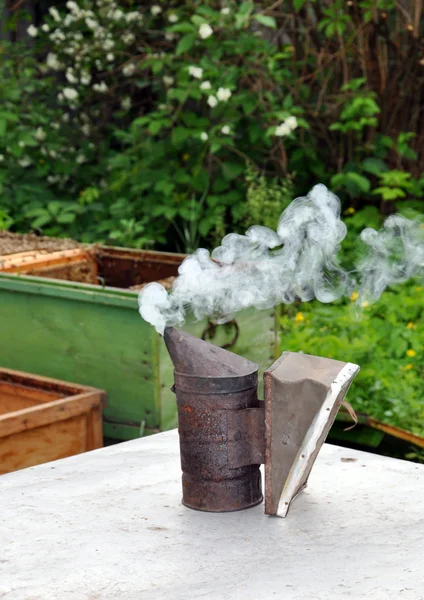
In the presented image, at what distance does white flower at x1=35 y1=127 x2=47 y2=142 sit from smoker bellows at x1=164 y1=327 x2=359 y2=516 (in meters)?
4.60

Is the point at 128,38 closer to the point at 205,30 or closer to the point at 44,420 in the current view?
the point at 205,30

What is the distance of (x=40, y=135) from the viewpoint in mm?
6477

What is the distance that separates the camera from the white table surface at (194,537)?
5.49ft

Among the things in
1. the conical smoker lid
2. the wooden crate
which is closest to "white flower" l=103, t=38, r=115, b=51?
the wooden crate

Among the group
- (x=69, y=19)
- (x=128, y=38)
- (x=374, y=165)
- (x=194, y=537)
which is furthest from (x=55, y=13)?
(x=194, y=537)

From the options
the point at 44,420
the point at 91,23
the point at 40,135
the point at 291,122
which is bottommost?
the point at 44,420

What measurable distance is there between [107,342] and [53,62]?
3.53m

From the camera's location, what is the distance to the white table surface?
5.49 ft

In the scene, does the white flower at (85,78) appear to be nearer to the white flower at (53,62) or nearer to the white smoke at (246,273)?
the white flower at (53,62)

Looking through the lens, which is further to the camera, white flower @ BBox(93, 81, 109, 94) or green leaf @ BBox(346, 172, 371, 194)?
white flower @ BBox(93, 81, 109, 94)

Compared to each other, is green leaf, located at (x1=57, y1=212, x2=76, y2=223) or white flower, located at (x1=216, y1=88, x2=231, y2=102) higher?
white flower, located at (x1=216, y1=88, x2=231, y2=102)

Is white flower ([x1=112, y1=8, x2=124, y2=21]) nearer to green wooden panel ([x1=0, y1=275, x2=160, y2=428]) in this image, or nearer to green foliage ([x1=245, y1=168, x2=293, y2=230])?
green foliage ([x1=245, y1=168, x2=293, y2=230])

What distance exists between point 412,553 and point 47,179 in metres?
5.29

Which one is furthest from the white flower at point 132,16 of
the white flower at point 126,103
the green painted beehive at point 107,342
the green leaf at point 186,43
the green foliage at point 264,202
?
the green painted beehive at point 107,342
